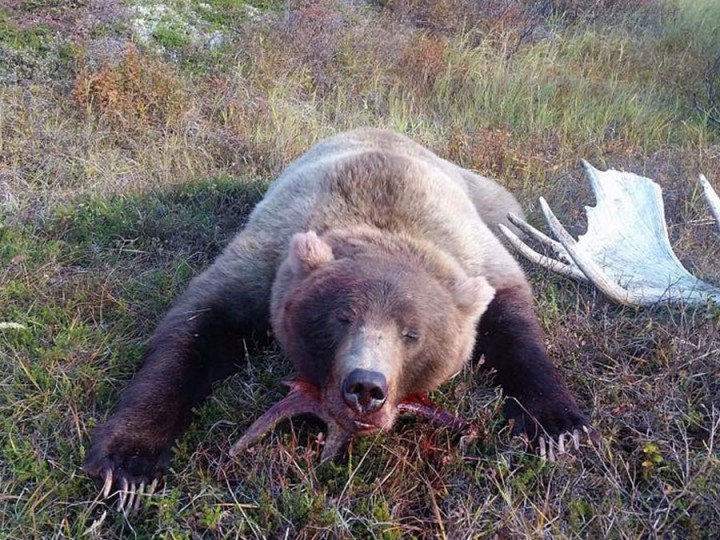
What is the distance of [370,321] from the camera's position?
2920 mm

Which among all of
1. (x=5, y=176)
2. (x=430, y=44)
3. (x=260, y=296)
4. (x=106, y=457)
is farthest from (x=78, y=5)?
(x=106, y=457)

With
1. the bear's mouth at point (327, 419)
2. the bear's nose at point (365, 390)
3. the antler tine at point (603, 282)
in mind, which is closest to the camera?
the bear's nose at point (365, 390)

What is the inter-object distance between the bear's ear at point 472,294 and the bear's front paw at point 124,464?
4.34ft

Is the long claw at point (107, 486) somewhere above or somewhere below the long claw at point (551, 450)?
below

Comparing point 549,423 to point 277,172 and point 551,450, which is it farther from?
point 277,172

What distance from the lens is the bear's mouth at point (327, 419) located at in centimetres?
290

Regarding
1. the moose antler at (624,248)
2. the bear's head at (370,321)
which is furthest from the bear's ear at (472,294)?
the moose antler at (624,248)

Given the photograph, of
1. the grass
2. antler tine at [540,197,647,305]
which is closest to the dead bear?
the grass

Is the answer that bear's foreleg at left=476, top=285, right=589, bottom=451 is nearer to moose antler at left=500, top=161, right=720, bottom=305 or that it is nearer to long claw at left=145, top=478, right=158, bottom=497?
moose antler at left=500, top=161, right=720, bottom=305

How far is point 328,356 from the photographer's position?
118 inches

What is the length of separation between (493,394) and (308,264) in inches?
39.1

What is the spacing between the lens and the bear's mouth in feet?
9.53

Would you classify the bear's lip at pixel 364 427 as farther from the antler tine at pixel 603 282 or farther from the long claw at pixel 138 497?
the antler tine at pixel 603 282

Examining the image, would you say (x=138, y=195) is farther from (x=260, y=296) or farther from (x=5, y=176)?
(x=260, y=296)
